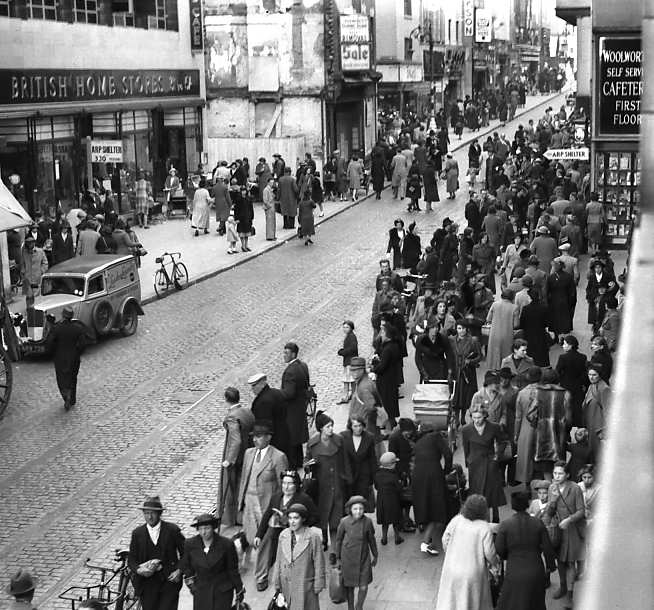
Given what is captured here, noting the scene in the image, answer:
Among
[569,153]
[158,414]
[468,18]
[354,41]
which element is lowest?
[158,414]

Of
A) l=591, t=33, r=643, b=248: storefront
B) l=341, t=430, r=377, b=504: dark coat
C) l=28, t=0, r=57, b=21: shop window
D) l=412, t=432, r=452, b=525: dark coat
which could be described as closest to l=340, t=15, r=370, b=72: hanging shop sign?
l=28, t=0, r=57, b=21: shop window

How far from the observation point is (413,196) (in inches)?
1550

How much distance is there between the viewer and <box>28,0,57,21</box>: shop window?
31.6m

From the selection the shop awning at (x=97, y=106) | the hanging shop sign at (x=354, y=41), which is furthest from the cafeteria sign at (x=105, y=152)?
the hanging shop sign at (x=354, y=41)

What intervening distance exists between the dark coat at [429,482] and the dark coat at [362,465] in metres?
0.51

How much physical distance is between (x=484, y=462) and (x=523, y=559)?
2380 mm

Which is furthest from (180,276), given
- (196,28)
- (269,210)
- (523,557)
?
(523,557)

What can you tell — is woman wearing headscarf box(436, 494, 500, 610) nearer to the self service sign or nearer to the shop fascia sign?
the shop fascia sign

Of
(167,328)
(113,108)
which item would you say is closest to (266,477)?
(167,328)

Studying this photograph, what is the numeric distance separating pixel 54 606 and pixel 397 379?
6.22m

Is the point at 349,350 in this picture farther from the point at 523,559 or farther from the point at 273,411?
the point at 523,559

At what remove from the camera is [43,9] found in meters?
32.2

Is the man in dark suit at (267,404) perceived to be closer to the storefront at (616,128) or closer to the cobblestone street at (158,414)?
the cobblestone street at (158,414)

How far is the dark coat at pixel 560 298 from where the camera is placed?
19.5 m
